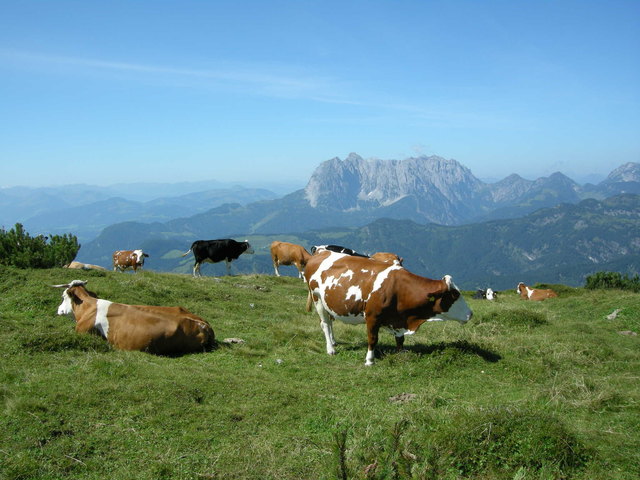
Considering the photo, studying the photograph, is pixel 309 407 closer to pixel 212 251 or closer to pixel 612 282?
pixel 212 251

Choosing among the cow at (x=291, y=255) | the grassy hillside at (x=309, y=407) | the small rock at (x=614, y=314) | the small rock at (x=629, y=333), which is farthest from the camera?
the cow at (x=291, y=255)

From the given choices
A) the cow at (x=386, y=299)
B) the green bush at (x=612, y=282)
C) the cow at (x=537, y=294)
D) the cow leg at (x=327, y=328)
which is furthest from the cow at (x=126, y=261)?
the green bush at (x=612, y=282)

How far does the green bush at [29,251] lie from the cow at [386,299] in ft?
39.5

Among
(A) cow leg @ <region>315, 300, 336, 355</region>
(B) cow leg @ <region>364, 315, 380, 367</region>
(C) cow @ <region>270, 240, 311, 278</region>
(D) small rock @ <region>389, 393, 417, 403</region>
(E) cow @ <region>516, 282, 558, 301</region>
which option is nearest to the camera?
(D) small rock @ <region>389, 393, 417, 403</region>

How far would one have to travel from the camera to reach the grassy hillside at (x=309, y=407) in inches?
249

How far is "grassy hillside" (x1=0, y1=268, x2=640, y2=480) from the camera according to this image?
633cm

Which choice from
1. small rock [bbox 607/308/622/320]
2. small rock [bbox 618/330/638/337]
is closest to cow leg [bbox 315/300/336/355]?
small rock [bbox 618/330/638/337]

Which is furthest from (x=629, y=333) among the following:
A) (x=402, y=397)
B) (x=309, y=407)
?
(x=309, y=407)

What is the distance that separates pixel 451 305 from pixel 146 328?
726 centimetres

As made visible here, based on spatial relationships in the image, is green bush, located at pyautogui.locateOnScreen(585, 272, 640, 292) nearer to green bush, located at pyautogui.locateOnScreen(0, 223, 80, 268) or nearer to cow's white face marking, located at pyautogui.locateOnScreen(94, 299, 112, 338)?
cow's white face marking, located at pyautogui.locateOnScreen(94, 299, 112, 338)

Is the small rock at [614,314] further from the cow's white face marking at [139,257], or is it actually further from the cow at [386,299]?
the cow's white face marking at [139,257]

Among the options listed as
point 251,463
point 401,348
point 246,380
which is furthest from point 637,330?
point 251,463

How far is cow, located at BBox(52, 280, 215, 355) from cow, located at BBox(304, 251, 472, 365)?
3.44 m

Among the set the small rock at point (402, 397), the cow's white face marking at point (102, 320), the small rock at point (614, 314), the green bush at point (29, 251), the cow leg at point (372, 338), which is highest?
the green bush at point (29, 251)
